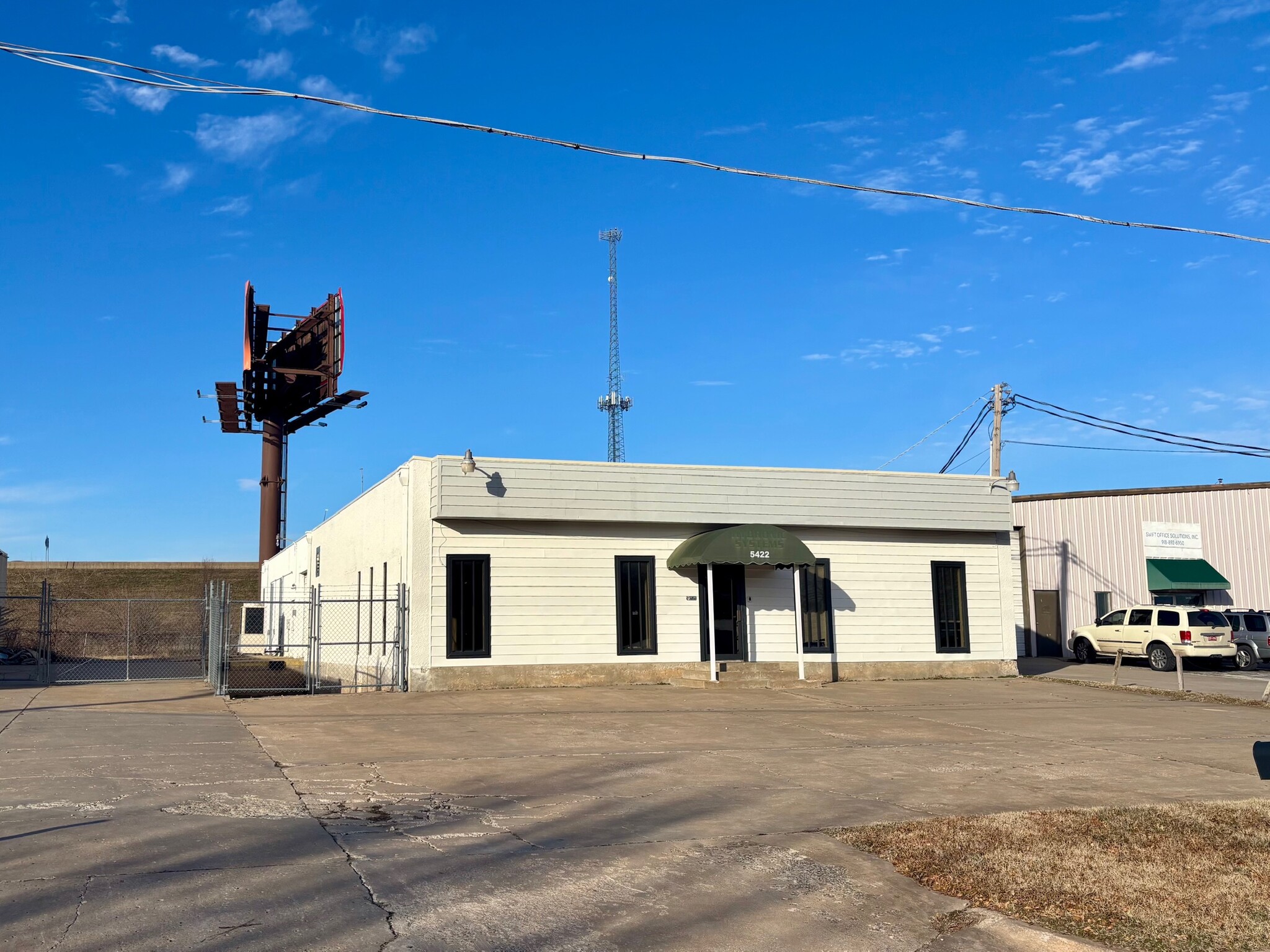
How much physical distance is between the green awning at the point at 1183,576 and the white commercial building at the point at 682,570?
39.2 ft

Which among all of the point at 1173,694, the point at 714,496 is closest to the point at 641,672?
the point at 714,496

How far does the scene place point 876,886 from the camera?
7.05m

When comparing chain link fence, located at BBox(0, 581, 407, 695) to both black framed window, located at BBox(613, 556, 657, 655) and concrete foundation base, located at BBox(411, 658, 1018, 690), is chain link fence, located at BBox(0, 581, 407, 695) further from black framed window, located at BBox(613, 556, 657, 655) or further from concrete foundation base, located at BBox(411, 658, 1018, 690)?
black framed window, located at BBox(613, 556, 657, 655)

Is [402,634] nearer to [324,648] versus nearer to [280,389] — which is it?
[324,648]

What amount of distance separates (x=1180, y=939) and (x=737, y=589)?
17.5m

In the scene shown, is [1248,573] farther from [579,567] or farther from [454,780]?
[454,780]

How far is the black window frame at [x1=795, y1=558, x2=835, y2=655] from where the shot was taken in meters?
23.8

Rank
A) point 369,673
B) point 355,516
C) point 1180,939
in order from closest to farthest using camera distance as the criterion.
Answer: point 1180,939
point 369,673
point 355,516

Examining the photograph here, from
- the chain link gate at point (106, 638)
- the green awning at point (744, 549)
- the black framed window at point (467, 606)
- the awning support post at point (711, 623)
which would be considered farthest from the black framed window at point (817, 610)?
the chain link gate at point (106, 638)

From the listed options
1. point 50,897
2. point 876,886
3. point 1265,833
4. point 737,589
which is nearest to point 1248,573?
point 737,589

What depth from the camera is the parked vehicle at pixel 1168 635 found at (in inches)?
1152

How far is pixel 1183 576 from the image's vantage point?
116ft

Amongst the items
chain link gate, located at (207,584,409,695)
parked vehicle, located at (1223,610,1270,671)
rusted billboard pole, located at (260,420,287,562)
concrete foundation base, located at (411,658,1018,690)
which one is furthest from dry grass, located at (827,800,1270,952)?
rusted billboard pole, located at (260,420,287,562)

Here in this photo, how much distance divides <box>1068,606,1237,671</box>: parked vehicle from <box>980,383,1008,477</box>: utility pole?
540 centimetres
